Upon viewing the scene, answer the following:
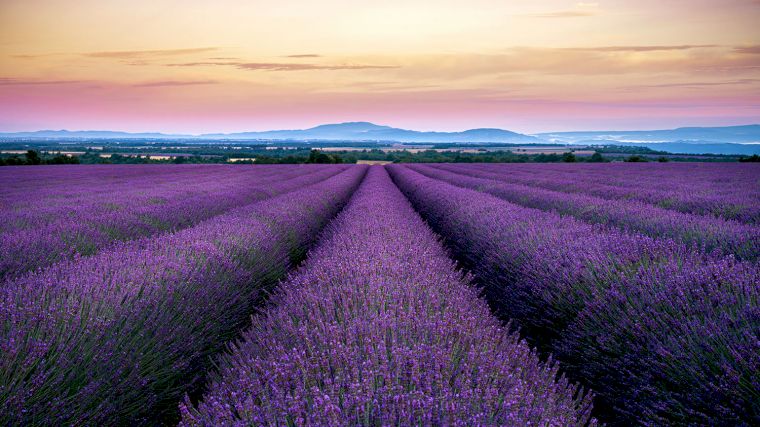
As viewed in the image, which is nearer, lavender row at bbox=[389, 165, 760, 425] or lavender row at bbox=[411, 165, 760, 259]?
lavender row at bbox=[389, 165, 760, 425]

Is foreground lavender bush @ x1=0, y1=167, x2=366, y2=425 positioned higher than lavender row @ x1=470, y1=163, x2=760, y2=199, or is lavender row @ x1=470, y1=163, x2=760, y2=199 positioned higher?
lavender row @ x1=470, y1=163, x2=760, y2=199

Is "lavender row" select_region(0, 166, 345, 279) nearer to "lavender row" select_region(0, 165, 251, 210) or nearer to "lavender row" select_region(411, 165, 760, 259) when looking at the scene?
"lavender row" select_region(0, 165, 251, 210)

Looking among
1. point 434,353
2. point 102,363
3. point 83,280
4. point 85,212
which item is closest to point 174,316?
point 83,280

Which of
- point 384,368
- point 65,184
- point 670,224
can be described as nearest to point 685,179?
point 670,224

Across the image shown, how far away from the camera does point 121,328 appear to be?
2.61 m

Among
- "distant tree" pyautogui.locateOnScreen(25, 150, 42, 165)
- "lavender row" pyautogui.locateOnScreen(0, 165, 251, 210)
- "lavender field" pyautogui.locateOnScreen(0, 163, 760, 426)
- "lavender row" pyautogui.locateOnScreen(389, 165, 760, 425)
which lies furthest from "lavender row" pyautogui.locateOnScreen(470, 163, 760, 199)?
"distant tree" pyautogui.locateOnScreen(25, 150, 42, 165)

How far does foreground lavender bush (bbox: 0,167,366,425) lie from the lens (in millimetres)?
1978

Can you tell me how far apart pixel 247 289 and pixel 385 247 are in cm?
141

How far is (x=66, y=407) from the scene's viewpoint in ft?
6.55

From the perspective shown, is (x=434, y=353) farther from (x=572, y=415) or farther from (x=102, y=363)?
(x=102, y=363)

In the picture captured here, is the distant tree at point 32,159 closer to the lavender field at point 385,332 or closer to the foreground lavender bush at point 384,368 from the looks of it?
the lavender field at point 385,332

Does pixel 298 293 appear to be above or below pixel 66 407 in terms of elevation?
above

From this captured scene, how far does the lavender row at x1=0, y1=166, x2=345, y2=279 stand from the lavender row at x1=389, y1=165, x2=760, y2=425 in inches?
145

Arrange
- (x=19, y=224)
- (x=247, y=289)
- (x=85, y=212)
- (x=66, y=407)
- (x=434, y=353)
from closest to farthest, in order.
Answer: (x=434, y=353), (x=66, y=407), (x=247, y=289), (x=19, y=224), (x=85, y=212)
